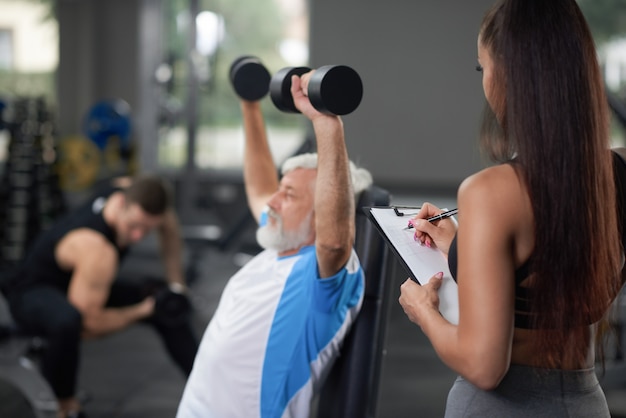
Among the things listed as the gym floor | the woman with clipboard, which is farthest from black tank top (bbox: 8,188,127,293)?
the woman with clipboard

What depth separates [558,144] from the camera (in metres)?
0.91

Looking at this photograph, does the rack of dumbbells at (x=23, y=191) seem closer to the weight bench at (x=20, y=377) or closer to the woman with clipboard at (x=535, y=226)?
the weight bench at (x=20, y=377)

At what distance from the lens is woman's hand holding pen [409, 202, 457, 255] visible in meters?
1.09

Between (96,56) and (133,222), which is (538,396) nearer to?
(133,222)

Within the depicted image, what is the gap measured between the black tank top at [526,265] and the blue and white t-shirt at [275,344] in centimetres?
53

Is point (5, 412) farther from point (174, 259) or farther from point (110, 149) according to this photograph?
point (110, 149)

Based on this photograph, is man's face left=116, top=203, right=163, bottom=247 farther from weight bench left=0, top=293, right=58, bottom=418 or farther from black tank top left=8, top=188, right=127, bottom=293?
weight bench left=0, top=293, right=58, bottom=418

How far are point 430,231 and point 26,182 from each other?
A: 4820 millimetres

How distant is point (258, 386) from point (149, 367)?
216 centimetres

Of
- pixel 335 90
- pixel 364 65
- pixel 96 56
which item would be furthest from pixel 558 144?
pixel 96 56

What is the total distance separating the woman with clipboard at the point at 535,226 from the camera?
890 mm

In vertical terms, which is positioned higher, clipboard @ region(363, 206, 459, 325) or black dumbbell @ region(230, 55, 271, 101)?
black dumbbell @ region(230, 55, 271, 101)

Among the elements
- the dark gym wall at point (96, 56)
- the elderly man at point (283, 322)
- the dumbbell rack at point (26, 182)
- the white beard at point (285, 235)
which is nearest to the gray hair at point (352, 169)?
the elderly man at point (283, 322)

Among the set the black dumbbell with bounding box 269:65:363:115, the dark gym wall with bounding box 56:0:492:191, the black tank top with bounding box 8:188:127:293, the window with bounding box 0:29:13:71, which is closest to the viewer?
the black dumbbell with bounding box 269:65:363:115
